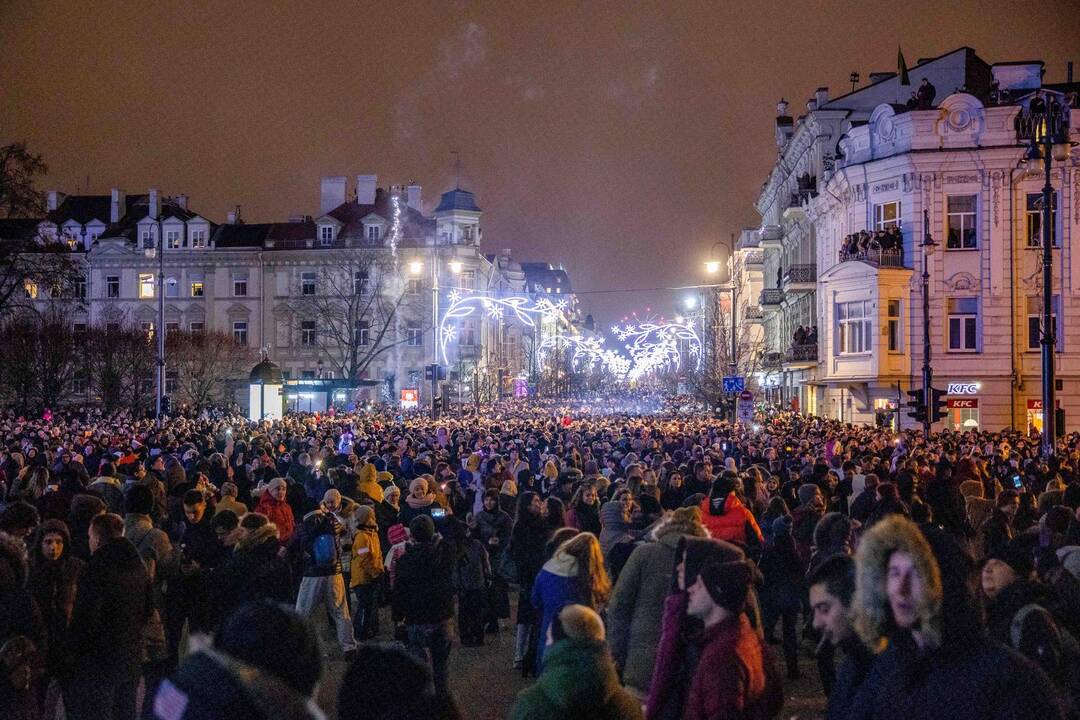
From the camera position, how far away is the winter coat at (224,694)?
3125mm

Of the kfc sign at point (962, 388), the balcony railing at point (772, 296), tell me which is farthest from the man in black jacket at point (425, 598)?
the balcony railing at point (772, 296)

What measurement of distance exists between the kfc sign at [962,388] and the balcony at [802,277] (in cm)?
1161

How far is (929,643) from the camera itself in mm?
3545

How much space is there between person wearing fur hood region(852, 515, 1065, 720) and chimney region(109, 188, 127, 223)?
85436 millimetres

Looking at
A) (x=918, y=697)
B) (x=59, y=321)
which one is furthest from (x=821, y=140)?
(x=918, y=697)

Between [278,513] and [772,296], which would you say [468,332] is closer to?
[772,296]

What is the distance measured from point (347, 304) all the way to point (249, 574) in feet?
227

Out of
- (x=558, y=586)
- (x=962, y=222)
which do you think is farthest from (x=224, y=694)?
(x=962, y=222)

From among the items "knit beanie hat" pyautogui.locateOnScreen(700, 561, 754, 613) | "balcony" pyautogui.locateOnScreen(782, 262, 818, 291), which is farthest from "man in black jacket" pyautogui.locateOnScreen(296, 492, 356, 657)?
"balcony" pyautogui.locateOnScreen(782, 262, 818, 291)

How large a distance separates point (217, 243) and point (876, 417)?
5354 cm

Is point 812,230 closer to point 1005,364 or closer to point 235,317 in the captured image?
point 1005,364

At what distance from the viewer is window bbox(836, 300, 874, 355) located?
40.8m

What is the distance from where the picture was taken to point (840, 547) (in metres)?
8.80

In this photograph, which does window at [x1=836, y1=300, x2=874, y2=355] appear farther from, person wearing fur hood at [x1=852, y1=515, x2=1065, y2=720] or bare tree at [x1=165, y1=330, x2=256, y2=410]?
person wearing fur hood at [x1=852, y1=515, x2=1065, y2=720]
